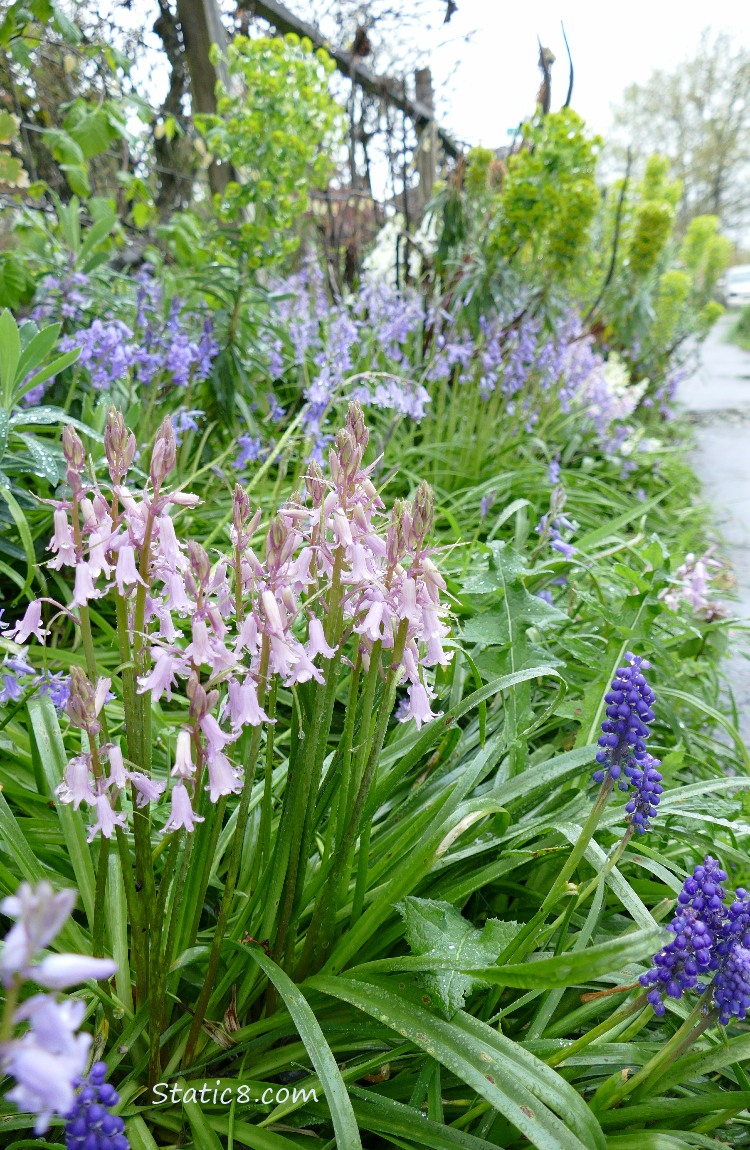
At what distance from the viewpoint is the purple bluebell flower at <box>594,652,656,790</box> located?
1.03 meters

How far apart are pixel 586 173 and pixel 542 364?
0.94 m

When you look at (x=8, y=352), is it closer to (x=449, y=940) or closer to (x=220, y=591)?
(x=220, y=591)

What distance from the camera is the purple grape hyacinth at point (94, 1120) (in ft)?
2.14

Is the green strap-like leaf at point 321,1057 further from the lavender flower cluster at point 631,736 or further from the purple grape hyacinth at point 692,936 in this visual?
the lavender flower cluster at point 631,736

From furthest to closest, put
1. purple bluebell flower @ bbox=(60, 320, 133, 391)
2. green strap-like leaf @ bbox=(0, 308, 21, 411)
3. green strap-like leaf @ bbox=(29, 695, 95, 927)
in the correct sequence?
1. purple bluebell flower @ bbox=(60, 320, 133, 391)
2. green strap-like leaf @ bbox=(0, 308, 21, 411)
3. green strap-like leaf @ bbox=(29, 695, 95, 927)

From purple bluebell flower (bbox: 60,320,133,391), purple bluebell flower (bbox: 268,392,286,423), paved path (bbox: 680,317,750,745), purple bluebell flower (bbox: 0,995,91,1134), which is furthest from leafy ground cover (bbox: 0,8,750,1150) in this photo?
purple bluebell flower (bbox: 268,392,286,423)

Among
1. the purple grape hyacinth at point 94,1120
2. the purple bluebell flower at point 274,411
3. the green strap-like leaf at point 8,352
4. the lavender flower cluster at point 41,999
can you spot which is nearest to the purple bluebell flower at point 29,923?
the lavender flower cluster at point 41,999

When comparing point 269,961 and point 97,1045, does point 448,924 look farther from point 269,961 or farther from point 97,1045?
point 97,1045

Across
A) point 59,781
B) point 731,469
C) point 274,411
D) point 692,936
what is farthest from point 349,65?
point 692,936

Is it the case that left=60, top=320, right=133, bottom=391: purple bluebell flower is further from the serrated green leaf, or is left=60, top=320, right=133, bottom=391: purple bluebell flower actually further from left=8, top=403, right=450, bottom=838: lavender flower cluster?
the serrated green leaf

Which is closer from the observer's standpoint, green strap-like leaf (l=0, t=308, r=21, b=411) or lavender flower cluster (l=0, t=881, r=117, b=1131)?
lavender flower cluster (l=0, t=881, r=117, b=1131)

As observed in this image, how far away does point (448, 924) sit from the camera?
1.16 meters

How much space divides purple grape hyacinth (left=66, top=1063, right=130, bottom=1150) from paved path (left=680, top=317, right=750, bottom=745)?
6.97 ft

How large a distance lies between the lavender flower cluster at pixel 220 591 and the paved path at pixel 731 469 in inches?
70.3
